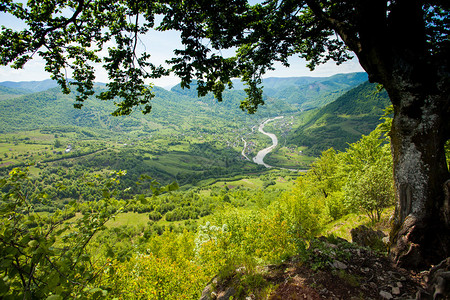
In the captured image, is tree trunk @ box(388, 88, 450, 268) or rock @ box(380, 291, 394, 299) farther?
tree trunk @ box(388, 88, 450, 268)

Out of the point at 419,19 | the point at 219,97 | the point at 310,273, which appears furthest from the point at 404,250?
the point at 219,97

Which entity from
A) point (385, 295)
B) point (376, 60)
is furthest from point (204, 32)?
point (385, 295)

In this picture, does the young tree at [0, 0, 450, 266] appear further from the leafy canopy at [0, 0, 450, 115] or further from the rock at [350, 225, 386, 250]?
the rock at [350, 225, 386, 250]

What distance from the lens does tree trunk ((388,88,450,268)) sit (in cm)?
491

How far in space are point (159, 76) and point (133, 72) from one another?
2.54 feet

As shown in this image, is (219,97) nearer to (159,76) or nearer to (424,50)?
(159,76)

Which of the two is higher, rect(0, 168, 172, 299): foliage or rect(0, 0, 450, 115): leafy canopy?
rect(0, 0, 450, 115): leafy canopy

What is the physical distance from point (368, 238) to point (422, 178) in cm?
505

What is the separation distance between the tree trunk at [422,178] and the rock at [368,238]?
118 inches

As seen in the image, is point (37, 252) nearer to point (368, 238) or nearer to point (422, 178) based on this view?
point (422, 178)

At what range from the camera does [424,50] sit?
508 cm

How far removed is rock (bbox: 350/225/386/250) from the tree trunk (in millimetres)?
2995

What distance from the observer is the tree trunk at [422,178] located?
491 cm

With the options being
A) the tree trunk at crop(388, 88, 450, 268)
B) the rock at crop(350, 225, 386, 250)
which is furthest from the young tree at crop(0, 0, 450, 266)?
the rock at crop(350, 225, 386, 250)
